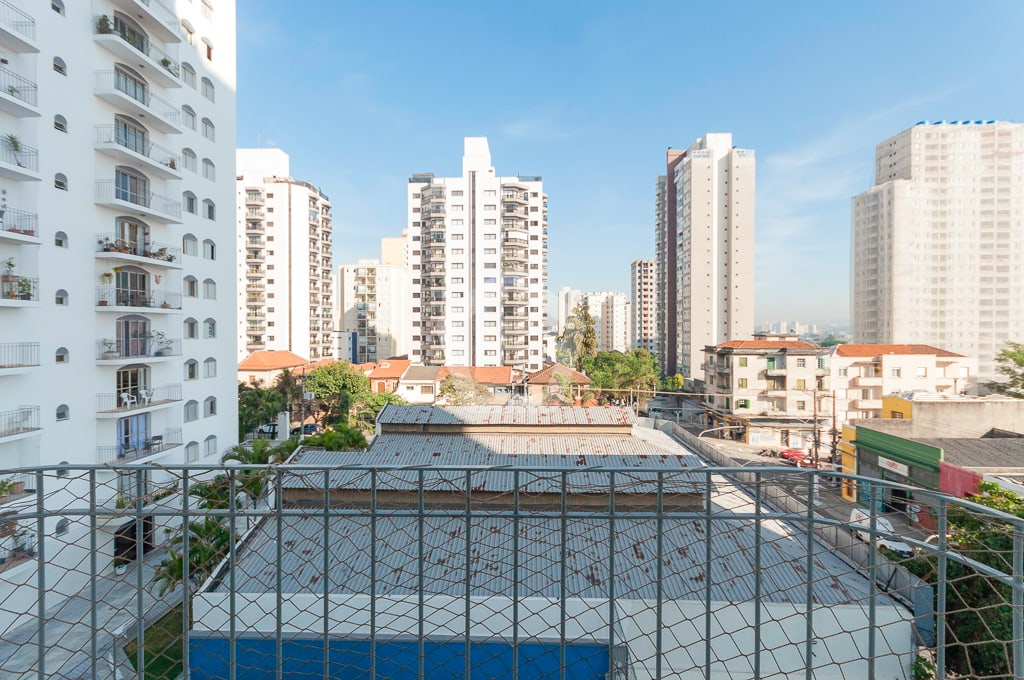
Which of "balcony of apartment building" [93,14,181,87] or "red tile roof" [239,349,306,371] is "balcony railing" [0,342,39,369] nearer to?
"balcony of apartment building" [93,14,181,87]

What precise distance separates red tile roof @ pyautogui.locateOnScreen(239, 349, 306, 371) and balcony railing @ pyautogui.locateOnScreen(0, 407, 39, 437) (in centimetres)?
1584

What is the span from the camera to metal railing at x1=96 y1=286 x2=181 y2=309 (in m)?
9.60

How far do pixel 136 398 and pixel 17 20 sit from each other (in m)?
6.71

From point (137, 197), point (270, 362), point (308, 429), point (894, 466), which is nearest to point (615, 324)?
point (270, 362)

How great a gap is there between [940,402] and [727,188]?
25.2m

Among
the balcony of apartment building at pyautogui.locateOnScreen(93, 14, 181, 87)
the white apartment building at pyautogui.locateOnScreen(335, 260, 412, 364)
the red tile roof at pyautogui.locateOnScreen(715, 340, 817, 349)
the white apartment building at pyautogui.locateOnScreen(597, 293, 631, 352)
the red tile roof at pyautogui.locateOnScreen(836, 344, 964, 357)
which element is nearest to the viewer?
the balcony of apartment building at pyautogui.locateOnScreen(93, 14, 181, 87)

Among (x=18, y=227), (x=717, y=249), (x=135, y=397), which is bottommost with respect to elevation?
(x=135, y=397)

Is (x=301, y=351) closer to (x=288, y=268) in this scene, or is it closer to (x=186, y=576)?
(x=288, y=268)

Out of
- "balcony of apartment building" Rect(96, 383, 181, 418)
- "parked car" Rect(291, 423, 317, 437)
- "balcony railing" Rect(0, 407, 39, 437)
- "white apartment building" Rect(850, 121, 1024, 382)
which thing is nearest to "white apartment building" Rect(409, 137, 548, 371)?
"parked car" Rect(291, 423, 317, 437)

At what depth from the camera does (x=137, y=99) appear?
10.3 m

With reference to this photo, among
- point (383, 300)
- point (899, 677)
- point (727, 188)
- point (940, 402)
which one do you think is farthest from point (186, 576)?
point (383, 300)

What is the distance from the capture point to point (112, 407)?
976cm

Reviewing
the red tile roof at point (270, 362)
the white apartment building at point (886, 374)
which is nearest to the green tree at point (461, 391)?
the red tile roof at point (270, 362)

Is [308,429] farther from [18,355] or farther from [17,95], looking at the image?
[17,95]
